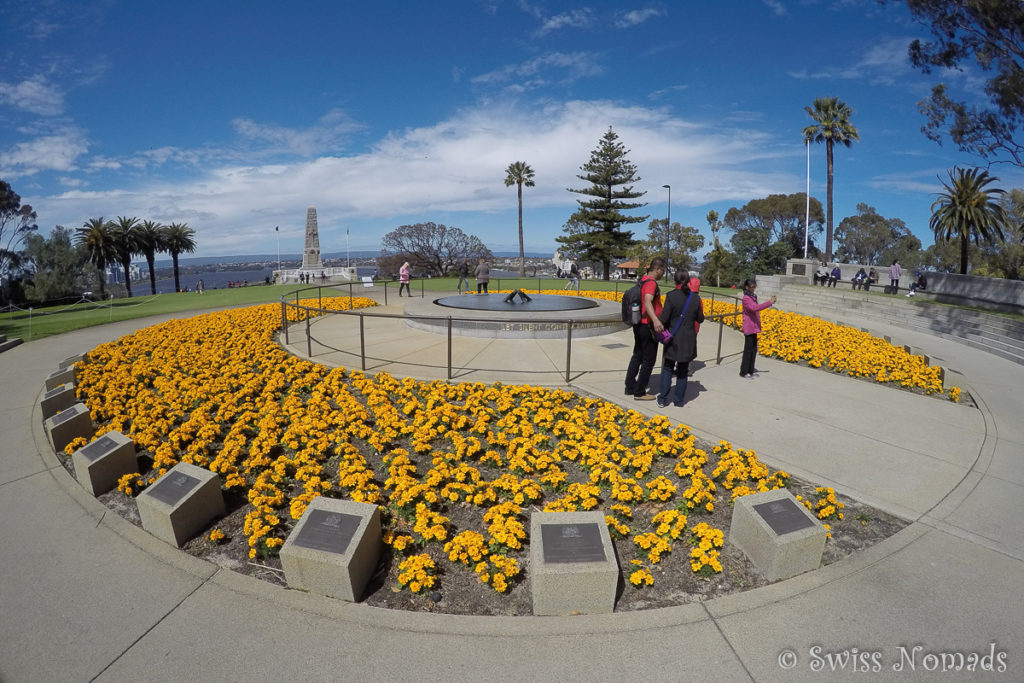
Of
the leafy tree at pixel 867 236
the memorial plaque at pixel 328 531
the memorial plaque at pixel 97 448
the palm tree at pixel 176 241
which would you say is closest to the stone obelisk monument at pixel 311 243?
the palm tree at pixel 176 241

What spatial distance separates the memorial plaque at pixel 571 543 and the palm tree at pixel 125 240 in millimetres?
58413

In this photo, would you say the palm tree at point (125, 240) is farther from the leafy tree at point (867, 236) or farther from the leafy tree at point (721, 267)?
the leafy tree at point (867, 236)

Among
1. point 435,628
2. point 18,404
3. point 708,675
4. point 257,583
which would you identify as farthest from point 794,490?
point 18,404

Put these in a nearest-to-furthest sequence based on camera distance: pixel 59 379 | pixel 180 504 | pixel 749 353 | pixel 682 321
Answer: pixel 180 504, pixel 682 321, pixel 59 379, pixel 749 353

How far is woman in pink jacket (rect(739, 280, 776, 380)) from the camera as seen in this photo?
7539 millimetres

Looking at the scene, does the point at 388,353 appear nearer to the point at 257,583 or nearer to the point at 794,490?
the point at 257,583

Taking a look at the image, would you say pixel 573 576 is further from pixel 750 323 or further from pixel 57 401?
pixel 57 401

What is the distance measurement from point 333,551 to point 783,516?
3.04 meters

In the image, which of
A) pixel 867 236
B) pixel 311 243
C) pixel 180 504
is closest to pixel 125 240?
pixel 311 243

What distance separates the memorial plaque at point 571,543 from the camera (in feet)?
10.1

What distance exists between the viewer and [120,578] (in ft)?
11.1

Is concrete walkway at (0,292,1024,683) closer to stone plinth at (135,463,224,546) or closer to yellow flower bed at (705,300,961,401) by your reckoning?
stone plinth at (135,463,224,546)

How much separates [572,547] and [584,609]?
0.35 m

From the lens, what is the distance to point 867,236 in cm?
7088
